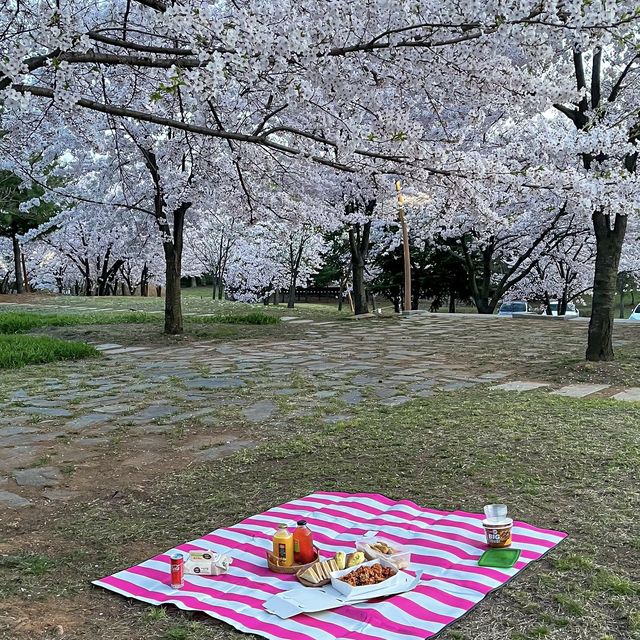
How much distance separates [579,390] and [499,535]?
4.12 meters

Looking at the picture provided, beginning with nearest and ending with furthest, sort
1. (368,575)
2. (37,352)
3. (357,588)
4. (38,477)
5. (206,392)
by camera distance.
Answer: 1. (357,588)
2. (368,575)
3. (38,477)
4. (206,392)
5. (37,352)

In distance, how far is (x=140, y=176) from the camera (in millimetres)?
10898

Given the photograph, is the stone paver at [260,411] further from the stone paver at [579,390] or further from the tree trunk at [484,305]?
the tree trunk at [484,305]

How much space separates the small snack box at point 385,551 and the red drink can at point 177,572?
76cm

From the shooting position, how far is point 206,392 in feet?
21.9

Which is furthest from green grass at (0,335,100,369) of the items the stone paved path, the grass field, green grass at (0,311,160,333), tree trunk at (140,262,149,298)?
tree trunk at (140,262,149,298)

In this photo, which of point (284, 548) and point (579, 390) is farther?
point (579, 390)

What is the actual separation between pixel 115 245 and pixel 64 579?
78.2ft

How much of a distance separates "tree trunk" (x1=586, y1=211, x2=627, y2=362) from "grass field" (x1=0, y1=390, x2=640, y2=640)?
2016 mm

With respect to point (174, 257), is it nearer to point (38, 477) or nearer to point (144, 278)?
point (38, 477)

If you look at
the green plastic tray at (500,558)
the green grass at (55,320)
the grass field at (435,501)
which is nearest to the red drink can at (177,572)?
the grass field at (435,501)

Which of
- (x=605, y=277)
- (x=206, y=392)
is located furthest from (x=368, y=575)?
(x=605, y=277)

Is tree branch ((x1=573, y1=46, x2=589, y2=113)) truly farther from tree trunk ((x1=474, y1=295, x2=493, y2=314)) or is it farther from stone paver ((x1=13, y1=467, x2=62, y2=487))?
tree trunk ((x1=474, y1=295, x2=493, y2=314))

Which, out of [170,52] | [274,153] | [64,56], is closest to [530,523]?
[170,52]
